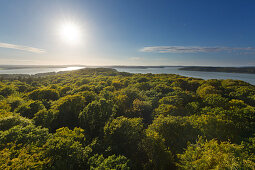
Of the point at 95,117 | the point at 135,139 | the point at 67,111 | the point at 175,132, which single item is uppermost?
the point at 175,132

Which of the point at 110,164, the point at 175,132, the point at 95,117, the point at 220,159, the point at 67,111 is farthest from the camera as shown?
the point at 67,111

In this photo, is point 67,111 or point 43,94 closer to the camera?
point 67,111

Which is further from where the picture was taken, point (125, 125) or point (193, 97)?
point (193, 97)

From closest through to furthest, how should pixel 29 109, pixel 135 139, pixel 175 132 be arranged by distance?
pixel 175 132 → pixel 135 139 → pixel 29 109

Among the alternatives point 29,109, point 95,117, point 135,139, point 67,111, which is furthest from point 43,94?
point 135,139

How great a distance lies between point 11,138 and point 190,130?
2432cm

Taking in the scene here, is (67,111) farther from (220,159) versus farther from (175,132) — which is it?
(220,159)

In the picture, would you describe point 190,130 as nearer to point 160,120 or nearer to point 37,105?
point 160,120

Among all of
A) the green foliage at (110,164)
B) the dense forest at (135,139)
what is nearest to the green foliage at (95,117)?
the dense forest at (135,139)

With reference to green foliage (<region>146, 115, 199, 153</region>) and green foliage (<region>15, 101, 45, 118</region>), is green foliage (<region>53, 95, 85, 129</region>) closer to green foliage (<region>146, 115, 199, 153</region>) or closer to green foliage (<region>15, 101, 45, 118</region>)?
green foliage (<region>15, 101, 45, 118</region>)

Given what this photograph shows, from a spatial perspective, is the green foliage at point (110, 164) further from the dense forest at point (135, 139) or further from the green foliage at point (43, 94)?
the green foliage at point (43, 94)

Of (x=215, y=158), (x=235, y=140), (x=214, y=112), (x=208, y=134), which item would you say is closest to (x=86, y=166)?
(x=215, y=158)

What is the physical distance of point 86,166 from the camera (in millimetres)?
13383

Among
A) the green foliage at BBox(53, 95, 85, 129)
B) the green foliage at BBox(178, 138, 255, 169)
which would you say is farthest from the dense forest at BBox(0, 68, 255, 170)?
the green foliage at BBox(53, 95, 85, 129)
